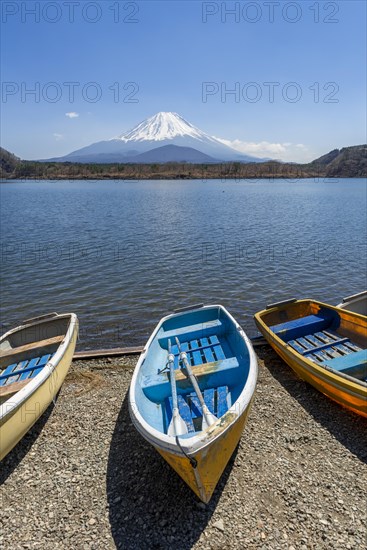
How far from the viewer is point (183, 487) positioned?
569 centimetres

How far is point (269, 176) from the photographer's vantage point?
159375mm

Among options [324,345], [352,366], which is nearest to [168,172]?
[324,345]

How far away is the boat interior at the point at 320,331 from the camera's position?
8555 mm

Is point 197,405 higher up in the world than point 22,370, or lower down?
lower down

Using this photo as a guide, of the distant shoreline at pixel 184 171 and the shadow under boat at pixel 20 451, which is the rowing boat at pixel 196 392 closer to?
the shadow under boat at pixel 20 451

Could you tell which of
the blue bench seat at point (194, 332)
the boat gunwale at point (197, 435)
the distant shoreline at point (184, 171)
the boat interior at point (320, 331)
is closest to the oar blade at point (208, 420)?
the boat gunwale at point (197, 435)

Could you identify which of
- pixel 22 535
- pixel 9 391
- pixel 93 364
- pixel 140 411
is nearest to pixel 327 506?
pixel 140 411

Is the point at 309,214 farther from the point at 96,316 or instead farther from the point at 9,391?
the point at 9,391

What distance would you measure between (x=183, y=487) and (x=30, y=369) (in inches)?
186

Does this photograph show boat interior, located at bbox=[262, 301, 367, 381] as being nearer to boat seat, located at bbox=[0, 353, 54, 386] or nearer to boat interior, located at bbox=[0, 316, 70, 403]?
boat interior, located at bbox=[0, 316, 70, 403]

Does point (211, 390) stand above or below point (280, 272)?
below

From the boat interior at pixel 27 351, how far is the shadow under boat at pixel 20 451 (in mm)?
979

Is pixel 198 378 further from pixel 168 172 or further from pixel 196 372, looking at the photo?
pixel 168 172

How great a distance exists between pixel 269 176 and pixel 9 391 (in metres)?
166
